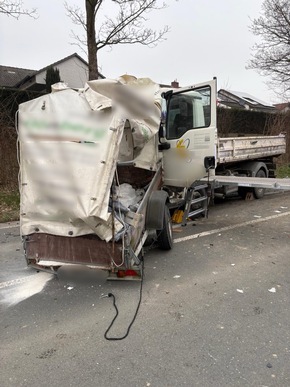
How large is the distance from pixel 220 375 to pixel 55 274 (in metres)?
2.45

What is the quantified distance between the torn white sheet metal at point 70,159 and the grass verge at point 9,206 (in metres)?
4.27

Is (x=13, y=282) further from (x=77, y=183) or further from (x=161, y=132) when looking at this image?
(x=161, y=132)

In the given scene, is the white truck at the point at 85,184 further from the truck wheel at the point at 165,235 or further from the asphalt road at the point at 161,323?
the asphalt road at the point at 161,323

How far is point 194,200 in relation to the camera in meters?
6.72

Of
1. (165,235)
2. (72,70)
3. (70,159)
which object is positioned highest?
(72,70)

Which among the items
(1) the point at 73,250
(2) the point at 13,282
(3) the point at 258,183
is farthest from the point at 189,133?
(2) the point at 13,282

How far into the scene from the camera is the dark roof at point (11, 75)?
32.8 meters

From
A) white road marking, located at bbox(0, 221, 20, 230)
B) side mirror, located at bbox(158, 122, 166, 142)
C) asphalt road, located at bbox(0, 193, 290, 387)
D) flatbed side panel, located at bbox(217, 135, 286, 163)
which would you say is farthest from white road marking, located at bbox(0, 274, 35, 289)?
flatbed side panel, located at bbox(217, 135, 286, 163)

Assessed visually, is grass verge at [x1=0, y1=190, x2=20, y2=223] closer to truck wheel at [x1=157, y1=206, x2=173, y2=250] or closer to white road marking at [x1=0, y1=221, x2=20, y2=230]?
white road marking at [x1=0, y1=221, x2=20, y2=230]

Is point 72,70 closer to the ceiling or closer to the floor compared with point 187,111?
closer to the ceiling

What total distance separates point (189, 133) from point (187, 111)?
1.51 ft

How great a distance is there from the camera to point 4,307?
3.75m

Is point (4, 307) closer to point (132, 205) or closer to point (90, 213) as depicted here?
point (90, 213)

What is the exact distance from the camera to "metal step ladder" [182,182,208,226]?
21.6 ft
